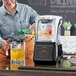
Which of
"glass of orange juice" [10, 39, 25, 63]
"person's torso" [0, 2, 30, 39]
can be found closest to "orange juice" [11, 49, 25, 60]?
"glass of orange juice" [10, 39, 25, 63]

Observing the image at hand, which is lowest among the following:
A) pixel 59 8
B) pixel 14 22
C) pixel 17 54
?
pixel 17 54

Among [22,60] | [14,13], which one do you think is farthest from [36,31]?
[14,13]

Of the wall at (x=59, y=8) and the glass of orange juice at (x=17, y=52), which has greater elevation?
the wall at (x=59, y=8)

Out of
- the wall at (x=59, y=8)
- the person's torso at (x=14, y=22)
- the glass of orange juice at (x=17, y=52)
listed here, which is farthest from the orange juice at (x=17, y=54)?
the wall at (x=59, y=8)

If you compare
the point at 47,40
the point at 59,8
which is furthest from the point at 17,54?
the point at 59,8

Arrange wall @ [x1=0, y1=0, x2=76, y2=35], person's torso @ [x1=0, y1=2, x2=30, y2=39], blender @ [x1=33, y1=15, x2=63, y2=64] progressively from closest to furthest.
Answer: blender @ [x1=33, y1=15, x2=63, y2=64] < person's torso @ [x1=0, y1=2, x2=30, y2=39] < wall @ [x1=0, y1=0, x2=76, y2=35]

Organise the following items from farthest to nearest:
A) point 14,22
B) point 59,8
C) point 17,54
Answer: point 59,8
point 14,22
point 17,54

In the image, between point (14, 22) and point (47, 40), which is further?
point (14, 22)

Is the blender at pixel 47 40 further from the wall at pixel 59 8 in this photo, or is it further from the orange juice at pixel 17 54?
the wall at pixel 59 8

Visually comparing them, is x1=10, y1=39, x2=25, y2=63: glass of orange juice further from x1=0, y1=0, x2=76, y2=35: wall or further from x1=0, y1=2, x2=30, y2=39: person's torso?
x1=0, y1=0, x2=76, y2=35: wall

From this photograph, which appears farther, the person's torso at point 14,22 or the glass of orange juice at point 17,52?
the person's torso at point 14,22

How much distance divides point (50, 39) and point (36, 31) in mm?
133

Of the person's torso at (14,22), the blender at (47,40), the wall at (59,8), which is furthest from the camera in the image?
the wall at (59,8)

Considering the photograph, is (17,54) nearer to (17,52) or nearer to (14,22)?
(17,52)
